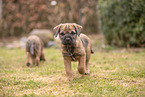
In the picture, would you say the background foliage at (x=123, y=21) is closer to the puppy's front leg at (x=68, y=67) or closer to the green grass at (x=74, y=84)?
the green grass at (x=74, y=84)

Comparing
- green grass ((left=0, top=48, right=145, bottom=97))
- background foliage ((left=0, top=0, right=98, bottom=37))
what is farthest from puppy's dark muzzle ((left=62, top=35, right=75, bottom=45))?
background foliage ((left=0, top=0, right=98, bottom=37))

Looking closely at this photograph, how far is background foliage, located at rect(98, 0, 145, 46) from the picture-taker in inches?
388

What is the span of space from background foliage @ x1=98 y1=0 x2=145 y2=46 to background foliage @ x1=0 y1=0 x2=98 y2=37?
4.93 metres

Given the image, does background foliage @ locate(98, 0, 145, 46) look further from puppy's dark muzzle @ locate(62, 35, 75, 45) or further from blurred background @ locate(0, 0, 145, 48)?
puppy's dark muzzle @ locate(62, 35, 75, 45)

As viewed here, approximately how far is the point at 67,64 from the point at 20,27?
566 inches

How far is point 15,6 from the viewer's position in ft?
58.0

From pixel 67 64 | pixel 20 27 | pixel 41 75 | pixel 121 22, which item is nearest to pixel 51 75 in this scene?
pixel 41 75

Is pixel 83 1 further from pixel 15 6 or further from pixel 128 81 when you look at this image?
pixel 128 81

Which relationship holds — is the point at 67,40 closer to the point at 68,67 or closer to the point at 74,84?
the point at 68,67

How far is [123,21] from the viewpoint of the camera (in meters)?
10.7

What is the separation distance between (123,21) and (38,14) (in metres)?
9.72

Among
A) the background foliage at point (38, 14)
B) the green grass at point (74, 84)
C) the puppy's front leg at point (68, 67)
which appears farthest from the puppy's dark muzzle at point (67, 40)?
the background foliage at point (38, 14)

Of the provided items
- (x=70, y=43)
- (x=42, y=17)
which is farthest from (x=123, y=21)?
(x=42, y=17)

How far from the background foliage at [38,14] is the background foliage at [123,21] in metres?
4.93
